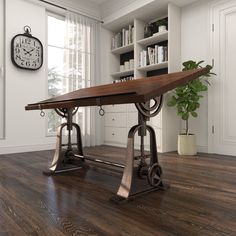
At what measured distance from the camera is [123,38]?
13.8 ft

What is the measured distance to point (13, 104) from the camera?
338 centimetres

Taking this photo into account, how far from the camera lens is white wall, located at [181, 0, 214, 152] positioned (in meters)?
3.32

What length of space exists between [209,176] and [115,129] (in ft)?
7.71

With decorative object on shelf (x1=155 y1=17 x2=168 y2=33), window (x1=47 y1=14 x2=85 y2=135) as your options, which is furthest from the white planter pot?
window (x1=47 y1=14 x2=85 y2=135)

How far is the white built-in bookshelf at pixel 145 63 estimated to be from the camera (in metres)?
3.40

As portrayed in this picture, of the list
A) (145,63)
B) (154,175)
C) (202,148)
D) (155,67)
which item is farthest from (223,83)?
(154,175)

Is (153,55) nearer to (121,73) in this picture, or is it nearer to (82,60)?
(121,73)

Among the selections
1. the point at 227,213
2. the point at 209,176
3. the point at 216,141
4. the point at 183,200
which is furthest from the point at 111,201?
the point at 216,141

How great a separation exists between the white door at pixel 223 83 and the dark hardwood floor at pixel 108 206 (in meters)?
1.22

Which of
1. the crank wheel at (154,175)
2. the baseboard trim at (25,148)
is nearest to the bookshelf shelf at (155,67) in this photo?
the baseboard trim at (25,148)

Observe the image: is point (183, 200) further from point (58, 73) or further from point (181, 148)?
point (58, 73)

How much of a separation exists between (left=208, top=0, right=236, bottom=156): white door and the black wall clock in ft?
8.82

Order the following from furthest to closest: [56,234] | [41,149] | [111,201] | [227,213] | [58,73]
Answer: [58,73]
[41,149]
[111,201]
[227,213]
[56,234]

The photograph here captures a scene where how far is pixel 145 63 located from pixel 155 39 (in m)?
0.42
